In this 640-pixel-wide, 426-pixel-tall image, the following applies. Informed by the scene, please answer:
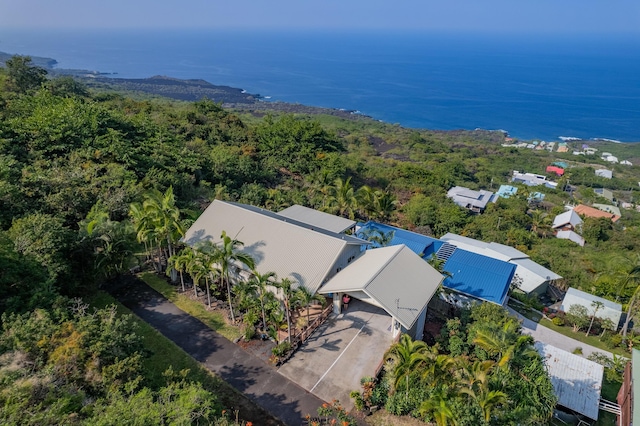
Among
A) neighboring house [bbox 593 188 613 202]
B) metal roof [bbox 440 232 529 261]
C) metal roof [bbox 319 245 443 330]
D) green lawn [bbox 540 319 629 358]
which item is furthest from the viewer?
neighboring house [bbox 593 188 613 202]

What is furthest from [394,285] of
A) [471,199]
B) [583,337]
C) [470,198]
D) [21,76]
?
[21,76]

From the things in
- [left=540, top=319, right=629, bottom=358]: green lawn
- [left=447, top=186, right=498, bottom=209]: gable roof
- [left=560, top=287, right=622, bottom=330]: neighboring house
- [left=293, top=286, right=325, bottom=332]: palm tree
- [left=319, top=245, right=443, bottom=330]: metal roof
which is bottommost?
[left=540, top=319, right=629, bottom=358]: green lawn

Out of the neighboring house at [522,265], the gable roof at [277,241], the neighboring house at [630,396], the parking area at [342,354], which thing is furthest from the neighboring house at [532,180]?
the parking area at [342,354]

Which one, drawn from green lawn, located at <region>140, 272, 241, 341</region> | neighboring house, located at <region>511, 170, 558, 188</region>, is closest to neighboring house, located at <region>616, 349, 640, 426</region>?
green lawn, located at <region>140, 272, 241, 341</region>

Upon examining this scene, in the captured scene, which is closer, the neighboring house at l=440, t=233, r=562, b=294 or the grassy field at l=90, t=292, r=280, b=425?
the grassy field at l=90, t=292, r=280, b=425

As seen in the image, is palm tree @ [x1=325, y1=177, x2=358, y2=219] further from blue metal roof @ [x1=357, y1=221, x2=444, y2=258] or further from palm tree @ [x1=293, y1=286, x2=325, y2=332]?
palm tree @ [x1=293, y1=286, x2=325, y2=332]

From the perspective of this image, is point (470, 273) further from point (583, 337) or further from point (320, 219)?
point (320, 219)
